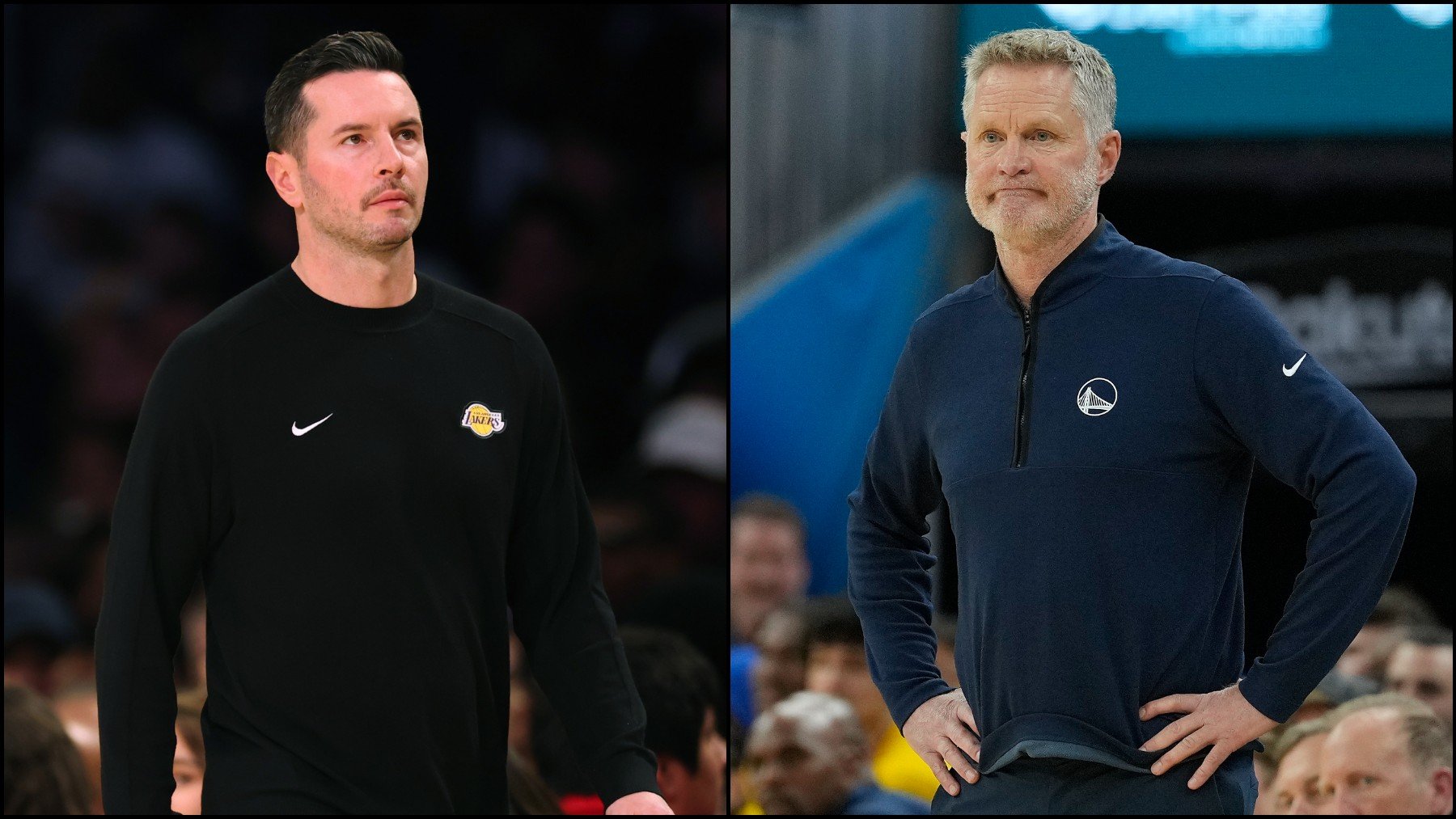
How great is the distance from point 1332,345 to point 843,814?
2.82 m

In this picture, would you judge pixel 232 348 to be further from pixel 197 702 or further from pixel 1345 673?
pixel 1345 673

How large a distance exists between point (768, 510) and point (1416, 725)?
6.37 feet

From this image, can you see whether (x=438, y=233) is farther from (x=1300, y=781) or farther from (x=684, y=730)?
(x=1300, y=781)

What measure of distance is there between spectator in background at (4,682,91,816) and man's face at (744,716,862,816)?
1.59 metres

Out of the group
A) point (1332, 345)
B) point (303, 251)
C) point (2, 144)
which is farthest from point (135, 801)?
point (1332, 345)

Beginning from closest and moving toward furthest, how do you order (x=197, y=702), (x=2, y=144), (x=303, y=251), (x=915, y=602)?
(x=303, y=251)
(x=915, y=602)
(x=197, y=702)
(x=2, y=144)

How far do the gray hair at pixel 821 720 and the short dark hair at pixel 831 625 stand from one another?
0.40 metres

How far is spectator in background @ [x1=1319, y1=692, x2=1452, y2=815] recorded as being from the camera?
375 cm

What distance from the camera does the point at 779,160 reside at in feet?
17.4

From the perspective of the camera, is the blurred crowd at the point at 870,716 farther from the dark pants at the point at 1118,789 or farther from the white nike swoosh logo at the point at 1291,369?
the white nike swoosh logo at the point at 1291,369

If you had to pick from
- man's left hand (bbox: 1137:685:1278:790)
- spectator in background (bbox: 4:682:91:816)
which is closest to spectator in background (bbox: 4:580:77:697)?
spectator in background (bbox: 4:682:91:816)

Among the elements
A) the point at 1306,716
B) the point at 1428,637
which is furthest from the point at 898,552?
the point at 1428,637

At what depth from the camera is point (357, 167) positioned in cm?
246

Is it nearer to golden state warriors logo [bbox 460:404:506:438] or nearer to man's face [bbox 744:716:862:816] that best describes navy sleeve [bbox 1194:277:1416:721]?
golden state warriors logo [bbox 460:404:506:438]
